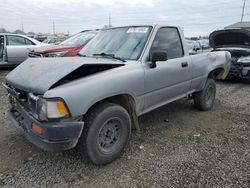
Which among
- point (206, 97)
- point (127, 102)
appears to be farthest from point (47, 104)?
point (206, 97)

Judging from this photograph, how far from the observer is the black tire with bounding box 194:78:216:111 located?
497 cm

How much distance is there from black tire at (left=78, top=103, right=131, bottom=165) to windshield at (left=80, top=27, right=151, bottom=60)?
0.96 m

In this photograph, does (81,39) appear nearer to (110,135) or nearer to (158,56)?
(158,56)

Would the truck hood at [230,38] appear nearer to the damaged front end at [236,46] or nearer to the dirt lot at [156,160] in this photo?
the damaged front end at [236,46]

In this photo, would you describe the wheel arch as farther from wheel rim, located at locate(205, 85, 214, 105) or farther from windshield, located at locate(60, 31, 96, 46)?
windshield, located at locate(60, 31, 96, 46)

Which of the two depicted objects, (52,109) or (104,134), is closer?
(52,109)

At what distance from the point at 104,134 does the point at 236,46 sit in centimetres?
759

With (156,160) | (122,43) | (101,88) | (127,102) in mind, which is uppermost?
(122,43)

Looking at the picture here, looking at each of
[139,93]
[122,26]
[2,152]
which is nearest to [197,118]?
[139,93]

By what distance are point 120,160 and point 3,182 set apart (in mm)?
1480

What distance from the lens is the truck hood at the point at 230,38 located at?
8.09 m

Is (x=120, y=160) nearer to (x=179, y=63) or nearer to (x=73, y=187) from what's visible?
(x=73, y=187)

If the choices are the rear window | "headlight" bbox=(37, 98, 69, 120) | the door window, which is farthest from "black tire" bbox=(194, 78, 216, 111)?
the rear window

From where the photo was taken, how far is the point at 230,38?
28.1 ft
